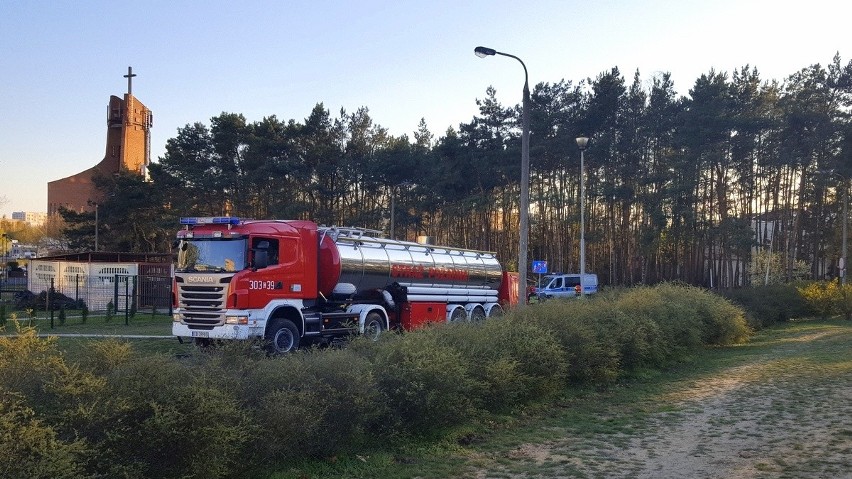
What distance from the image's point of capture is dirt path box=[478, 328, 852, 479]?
734cm

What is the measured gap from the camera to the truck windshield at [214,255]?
1573 centimetres

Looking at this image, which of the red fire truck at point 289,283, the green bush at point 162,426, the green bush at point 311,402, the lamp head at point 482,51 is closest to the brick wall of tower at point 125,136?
the red fire truck at point 289,283

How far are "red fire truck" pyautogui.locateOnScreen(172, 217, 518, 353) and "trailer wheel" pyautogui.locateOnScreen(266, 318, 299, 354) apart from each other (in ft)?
0.08

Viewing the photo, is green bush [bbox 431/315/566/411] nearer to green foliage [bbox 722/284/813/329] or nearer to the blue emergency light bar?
the blue emergency light bar

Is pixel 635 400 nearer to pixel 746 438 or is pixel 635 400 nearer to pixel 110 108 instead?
pixel 746 438

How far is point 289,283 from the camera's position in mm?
16453

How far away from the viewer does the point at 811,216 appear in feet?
175

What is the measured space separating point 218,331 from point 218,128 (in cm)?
4039

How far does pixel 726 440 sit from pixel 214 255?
1140 cm

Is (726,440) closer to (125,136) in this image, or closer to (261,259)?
(261,259)

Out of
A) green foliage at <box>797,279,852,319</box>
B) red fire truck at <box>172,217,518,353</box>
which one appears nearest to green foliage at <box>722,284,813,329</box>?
green foliage at <box>797,279,852,319</box>

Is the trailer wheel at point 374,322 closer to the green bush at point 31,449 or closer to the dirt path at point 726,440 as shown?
the dirt path at point 726,440

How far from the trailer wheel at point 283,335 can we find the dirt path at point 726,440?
8436mm

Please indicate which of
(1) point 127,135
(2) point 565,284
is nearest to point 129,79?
(1) point 127,135
